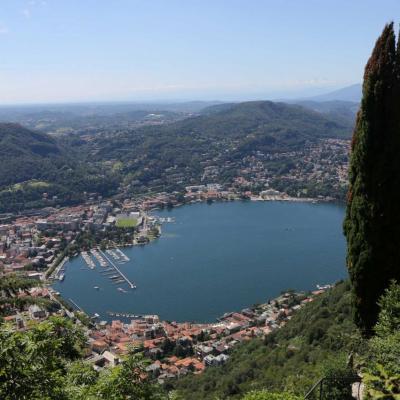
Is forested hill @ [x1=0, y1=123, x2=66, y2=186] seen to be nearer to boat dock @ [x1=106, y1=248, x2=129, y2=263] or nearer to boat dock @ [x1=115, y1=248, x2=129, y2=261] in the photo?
boat dock @ [x1=106, y1=248, x2=129, y2=263]

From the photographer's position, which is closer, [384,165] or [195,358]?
[384,165]

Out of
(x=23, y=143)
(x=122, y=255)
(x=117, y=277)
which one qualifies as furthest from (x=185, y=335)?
(x=23, y=143)

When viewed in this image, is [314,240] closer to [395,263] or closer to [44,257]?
[44,257]

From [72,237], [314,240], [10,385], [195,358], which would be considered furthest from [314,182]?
[10,385]

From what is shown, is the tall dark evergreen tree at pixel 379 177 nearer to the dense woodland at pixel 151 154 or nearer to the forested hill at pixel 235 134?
the dense woodland at pixel 151 154

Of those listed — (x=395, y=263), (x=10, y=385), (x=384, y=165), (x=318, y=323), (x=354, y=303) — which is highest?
(x=384, y=165)

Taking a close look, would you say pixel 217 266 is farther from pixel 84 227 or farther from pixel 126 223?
pixel 84 227

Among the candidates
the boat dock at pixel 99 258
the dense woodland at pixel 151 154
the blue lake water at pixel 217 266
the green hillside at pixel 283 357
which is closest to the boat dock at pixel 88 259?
the blue lake water at pixel 217 266

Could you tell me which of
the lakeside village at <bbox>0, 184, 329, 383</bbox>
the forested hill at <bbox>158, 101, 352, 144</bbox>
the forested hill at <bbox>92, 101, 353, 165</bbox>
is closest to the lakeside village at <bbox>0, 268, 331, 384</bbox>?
the lakeside village at <bbox>0, 184, 329, 383</bbox>
